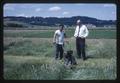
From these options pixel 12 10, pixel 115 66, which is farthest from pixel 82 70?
pixel 12 10

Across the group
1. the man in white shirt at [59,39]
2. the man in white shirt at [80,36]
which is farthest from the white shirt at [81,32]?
the man in white shirt at [59,39]

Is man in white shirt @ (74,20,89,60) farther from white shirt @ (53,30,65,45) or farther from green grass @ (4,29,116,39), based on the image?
white shirt @ (53,30,65,45)

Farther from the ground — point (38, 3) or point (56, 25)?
point (38, 3)

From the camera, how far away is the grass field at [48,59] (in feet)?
11.2

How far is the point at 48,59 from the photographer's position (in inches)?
134

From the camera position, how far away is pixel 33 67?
3.43 metres

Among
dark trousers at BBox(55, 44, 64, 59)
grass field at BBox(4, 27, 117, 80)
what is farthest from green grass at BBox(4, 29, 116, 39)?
dark trousers at BBox(55, 44, 64, 59)

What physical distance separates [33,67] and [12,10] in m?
0.68

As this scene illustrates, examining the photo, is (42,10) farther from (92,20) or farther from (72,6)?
(92,20)

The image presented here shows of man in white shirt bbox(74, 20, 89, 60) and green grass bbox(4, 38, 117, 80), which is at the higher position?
man in white shirt bbox(74, 20, 89, 60)

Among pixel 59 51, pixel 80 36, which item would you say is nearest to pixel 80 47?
pixel 80 36

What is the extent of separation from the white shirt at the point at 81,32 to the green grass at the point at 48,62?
0.26 feet

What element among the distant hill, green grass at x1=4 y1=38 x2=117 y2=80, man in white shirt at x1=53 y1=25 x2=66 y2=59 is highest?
the distant hill

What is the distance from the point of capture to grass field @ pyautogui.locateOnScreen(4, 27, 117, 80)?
341 cm
